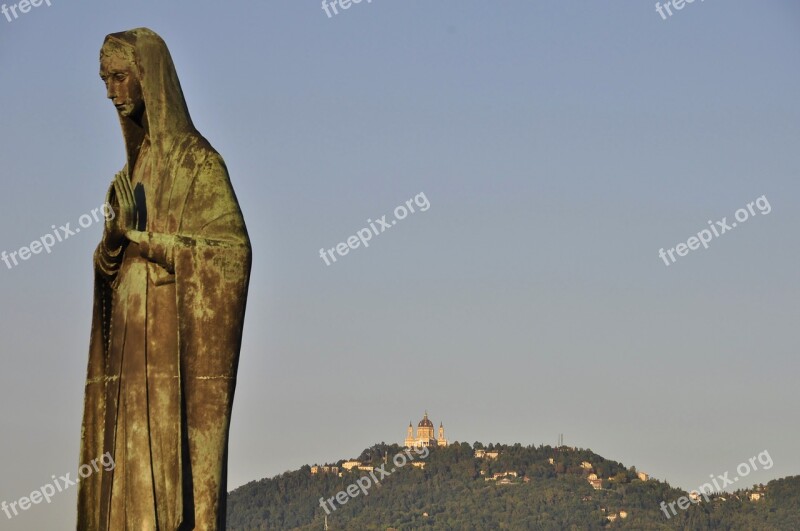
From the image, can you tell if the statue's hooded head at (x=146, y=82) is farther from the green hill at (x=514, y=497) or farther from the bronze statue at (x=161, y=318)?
the green hill at (x=514, y=497)

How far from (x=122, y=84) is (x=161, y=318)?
1461 mm

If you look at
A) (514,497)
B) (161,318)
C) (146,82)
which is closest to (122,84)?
(146,82)

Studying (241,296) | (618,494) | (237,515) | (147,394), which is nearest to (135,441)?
(147,394)

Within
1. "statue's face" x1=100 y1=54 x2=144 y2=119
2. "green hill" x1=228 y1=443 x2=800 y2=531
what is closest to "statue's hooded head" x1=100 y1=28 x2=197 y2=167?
"statue's face" x1=100 y1=54 x2=144 y2=119

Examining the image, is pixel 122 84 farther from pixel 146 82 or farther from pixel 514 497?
pixel 514 497

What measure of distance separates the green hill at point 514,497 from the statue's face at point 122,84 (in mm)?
117027

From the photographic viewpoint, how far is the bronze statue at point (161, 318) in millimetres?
→ 12148

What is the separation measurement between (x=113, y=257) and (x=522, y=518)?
159 meters

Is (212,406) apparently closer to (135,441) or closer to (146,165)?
(135,441)

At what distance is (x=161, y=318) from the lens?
12.4 m

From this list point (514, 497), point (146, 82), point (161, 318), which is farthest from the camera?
point (514, 497)

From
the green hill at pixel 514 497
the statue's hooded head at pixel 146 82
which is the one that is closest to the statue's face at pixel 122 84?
the statue's hooded head at pixel 146 82

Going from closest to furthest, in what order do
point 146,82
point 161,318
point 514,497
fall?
1. point 161,318
2. point 146,82
3. point 514,497

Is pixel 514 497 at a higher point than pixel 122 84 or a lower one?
higher
